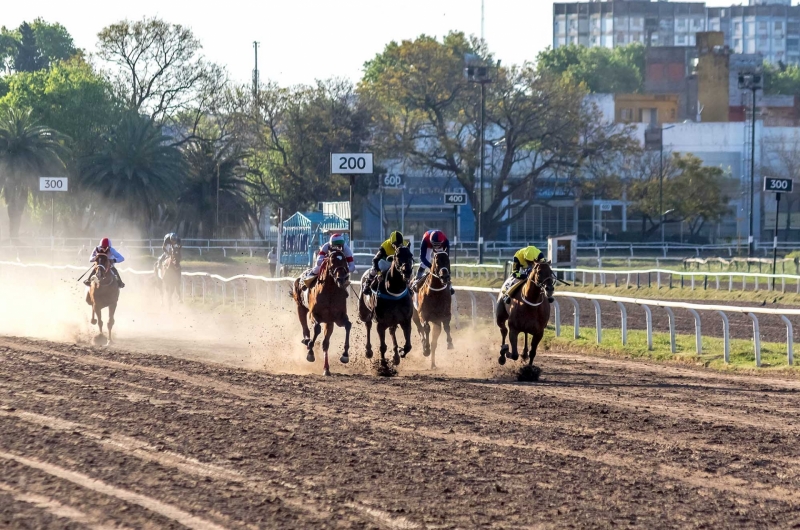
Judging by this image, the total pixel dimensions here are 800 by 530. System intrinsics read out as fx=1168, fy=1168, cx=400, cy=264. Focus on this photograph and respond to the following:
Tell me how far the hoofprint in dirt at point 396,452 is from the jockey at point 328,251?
1489 millimetres

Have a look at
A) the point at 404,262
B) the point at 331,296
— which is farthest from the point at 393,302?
the point at 331,296

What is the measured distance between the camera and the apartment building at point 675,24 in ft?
497

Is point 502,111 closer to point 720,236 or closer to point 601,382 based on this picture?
point 720,236

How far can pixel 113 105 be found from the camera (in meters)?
64.8

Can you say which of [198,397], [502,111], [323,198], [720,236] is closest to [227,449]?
[198,397]

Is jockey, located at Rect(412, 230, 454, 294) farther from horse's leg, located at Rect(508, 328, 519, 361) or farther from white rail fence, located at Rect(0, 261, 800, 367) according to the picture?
white rail fence, located at Rect(0, 261, 800, 367)

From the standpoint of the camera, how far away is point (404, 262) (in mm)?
13812

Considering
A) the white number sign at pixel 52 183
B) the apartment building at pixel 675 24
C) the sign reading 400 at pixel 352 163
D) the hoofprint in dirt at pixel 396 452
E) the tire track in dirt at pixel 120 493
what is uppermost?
the apartment building at pixel 675 24

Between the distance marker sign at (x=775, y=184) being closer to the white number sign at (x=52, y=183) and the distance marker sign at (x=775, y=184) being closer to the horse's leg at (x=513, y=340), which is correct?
the horse's leg at (x=513, y=340)

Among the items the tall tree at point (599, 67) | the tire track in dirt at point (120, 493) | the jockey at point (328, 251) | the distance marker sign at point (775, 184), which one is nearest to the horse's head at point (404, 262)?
the jockey at point (328, 251)

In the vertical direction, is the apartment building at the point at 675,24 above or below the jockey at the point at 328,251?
above

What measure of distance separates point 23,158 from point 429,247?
46648 millimetres

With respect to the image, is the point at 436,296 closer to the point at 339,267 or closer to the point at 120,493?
the point at 339,267

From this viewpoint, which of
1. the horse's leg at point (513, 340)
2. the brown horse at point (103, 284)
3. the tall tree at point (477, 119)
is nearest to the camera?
the horse's leg at point (513, 340)
